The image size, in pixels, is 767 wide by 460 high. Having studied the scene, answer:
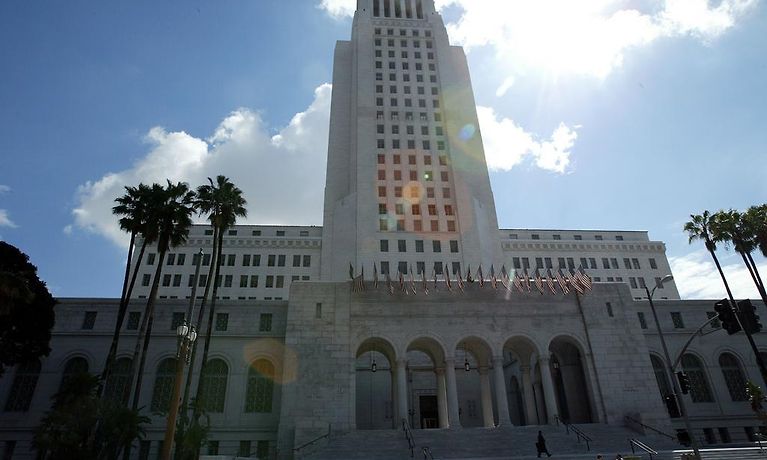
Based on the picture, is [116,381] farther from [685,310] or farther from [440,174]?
[685,310]

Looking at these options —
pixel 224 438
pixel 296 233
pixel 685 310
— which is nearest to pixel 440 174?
pixel 296 233

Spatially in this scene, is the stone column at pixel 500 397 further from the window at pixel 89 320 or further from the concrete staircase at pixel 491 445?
the window at pixel 89 320

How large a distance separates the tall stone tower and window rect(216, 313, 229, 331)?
2021cm

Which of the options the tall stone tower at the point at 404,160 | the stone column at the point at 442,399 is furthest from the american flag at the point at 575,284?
the tall stone tower at the point at 404,160

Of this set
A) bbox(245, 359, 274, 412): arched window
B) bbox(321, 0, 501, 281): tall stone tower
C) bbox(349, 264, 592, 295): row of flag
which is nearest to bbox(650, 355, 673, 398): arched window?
bbox(349, 264, 592, 295): row of flag

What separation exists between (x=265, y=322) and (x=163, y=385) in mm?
9026

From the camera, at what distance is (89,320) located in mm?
37938

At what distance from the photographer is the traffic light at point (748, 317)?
1705 cm

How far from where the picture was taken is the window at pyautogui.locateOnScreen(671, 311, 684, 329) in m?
42.2

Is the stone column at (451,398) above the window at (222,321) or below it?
below

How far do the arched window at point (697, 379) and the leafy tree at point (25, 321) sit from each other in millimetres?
51930

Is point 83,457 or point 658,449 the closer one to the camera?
point 83,457

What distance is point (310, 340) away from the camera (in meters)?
35.2

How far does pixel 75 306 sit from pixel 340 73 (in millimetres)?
53287
